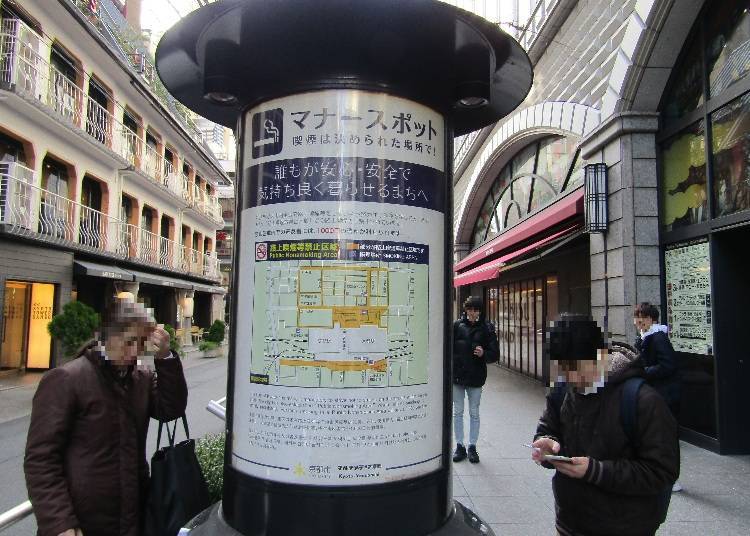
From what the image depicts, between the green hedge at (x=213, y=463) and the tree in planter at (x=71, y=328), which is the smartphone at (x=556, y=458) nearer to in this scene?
the green hedge at (x=213, y=463)

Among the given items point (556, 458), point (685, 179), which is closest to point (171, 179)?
point (685, 179)

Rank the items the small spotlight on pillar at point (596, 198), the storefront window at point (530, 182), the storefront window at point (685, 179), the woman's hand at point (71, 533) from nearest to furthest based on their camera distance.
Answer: the woman's hand at point (71, 533)
the storefront window at point (685, 179)
the small spotlight on pillar at point (596, 198)
the storefront window at point (530, 182)

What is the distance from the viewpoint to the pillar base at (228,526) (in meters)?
2.67

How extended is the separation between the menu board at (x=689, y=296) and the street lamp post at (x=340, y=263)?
510cm

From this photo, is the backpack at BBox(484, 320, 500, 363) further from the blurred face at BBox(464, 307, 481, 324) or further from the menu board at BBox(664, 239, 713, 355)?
the menu board at BBox(664, 239, 713, 355)

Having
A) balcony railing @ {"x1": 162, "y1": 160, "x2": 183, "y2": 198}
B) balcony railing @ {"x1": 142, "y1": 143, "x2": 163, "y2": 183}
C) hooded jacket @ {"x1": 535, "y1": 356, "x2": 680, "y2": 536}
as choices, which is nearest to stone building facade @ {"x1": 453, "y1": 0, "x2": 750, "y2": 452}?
hooded jacket @ {"x1": 535, "y1": 356, "x2": 680, "y2": 536}

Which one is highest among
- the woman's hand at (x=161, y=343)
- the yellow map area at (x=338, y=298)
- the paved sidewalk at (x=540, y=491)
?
the yellow map area at (x=338, y=298)

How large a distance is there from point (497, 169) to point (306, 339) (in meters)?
15.5

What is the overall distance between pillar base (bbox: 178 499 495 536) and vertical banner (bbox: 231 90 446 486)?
321 millimetres

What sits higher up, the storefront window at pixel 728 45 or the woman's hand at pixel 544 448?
the storefront window at pixel 728 45

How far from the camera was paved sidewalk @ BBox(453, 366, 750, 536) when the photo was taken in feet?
14.5

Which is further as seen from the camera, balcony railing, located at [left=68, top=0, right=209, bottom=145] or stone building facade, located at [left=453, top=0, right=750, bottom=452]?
balcony railing, located at [left=68, top=0, right=209, bottom=145]

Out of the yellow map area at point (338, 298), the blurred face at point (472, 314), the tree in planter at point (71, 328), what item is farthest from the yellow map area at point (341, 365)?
the tree in planter at point (71, 328)

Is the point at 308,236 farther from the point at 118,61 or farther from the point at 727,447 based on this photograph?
the point at 118,61
